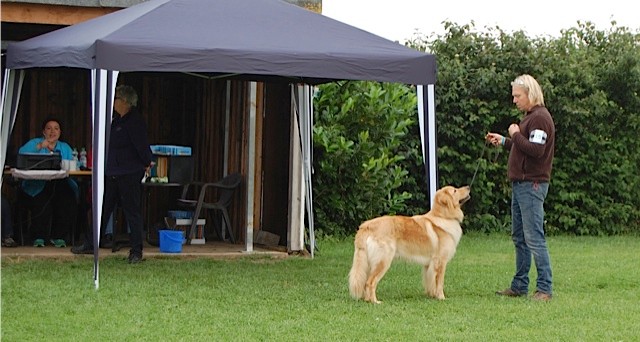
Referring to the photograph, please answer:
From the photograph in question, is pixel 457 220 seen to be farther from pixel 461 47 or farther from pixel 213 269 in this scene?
pixel 461 47

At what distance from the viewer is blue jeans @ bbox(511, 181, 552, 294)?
8281mm

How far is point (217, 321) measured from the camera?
290 inches

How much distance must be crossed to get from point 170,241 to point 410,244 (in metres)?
3.56

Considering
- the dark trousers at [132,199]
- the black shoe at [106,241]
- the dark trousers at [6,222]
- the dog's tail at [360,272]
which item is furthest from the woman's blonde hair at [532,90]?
the dark trousers at [6,222]

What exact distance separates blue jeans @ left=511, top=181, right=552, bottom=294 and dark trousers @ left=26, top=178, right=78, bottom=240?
5.09 meters

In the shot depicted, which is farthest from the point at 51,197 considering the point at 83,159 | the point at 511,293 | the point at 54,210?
the point at 511,293

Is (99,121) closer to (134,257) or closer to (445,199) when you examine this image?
(134,257)

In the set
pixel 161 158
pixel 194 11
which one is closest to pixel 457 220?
pixel 194 11

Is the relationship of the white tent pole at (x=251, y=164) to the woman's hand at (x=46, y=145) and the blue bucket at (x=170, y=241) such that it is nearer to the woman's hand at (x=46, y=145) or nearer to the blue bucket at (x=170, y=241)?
the blue bucket at (x=170, y=241)

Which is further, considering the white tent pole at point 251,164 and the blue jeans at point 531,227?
the white tent pole at point 251,164

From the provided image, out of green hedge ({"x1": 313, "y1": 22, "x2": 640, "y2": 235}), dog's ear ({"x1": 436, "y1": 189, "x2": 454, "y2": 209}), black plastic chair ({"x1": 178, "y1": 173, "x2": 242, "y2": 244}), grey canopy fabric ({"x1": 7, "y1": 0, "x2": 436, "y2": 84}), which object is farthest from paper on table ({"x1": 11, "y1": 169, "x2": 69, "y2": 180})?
dog's ear ({"x1": 436, "y1": 189, "x2": 454, "y2": 209})

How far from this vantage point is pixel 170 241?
438 inches

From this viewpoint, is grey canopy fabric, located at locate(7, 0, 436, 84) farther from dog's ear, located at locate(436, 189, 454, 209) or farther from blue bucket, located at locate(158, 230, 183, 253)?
blue bucket, located at locate(158, 230, 183, 253)

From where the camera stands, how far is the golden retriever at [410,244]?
8219 millimetres
